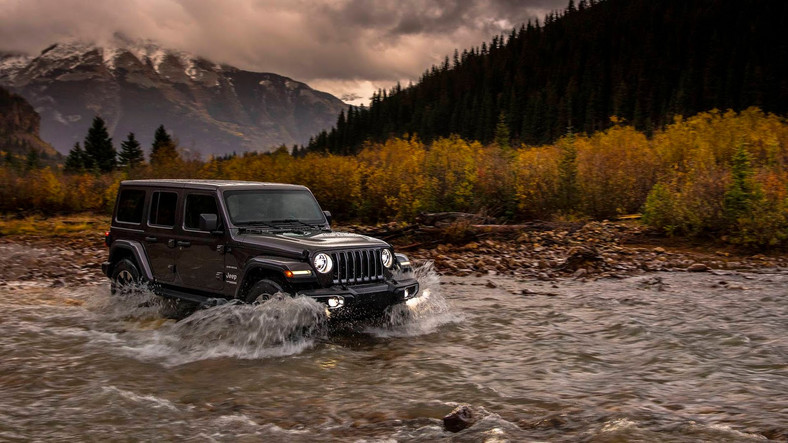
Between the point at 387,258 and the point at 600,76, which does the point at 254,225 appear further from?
the point at 600,76

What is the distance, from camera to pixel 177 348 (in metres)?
7.41

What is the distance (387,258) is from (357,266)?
570 millimetres

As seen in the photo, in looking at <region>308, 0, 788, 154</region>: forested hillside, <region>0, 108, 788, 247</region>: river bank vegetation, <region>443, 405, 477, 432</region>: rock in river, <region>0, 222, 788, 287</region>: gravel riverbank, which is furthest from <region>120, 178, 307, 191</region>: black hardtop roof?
<region>308, 0, 788, 154</region>: forested hillside

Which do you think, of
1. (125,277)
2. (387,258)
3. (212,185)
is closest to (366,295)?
(387,258)

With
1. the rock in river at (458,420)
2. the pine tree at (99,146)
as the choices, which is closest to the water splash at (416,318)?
the rock in river at (458,420)

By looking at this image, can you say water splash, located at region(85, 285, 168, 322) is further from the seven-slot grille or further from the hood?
the seven-slot grille

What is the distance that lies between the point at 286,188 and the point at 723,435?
6003 millimetres

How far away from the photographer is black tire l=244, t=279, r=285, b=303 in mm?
6950

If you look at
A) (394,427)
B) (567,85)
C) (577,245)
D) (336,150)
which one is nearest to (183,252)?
(394,427)

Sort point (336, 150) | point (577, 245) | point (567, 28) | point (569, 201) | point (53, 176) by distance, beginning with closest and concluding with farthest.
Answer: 1. point (577, 245)
2. point (569, 201)
3. point (53, 176)
4. point (567, 28)
5. point (336, 150)

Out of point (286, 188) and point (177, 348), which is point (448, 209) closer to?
point (286, 188)

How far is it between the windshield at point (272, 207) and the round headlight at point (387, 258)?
131 centimetres

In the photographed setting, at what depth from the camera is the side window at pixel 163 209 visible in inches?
336

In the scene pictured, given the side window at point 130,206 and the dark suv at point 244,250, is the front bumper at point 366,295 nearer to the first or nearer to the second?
the dark suv at point 244,250
